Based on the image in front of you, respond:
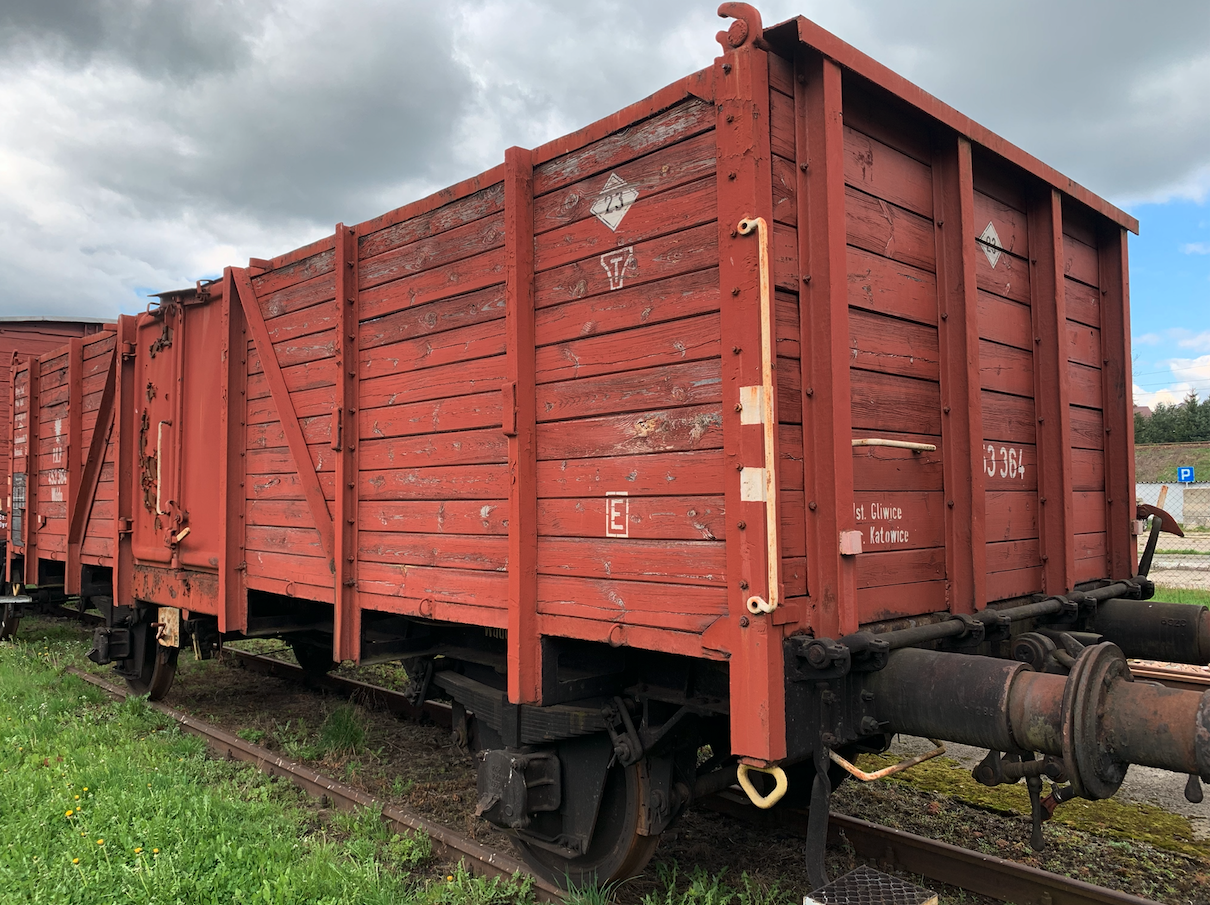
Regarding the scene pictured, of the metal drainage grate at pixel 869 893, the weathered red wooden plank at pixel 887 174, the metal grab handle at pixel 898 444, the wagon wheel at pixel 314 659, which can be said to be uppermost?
the weathered red wooden plank at pixel 887 174

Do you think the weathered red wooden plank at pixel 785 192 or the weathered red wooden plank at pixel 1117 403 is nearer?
the weathered red wooden plank at pixel 785 192

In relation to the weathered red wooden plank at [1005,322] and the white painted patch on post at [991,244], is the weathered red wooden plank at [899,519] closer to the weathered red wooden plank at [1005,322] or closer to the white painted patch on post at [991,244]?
the weathered red wooden plank at [1005,322]

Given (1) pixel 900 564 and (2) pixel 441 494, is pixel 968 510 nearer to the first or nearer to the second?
(1) pixel 900 564

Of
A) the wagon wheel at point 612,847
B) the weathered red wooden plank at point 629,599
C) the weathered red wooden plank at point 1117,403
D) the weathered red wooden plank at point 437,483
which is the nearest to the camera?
the weathered red wooden plank at point 629,599

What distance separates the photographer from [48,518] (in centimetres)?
909

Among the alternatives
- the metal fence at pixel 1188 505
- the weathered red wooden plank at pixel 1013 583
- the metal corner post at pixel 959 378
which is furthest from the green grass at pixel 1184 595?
the metal fence at pixel 1188 505

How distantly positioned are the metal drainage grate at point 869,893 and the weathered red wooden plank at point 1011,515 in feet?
5.36

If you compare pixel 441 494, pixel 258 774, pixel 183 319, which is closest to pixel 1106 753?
pixel 441 494

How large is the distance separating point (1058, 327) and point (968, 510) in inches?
49.6

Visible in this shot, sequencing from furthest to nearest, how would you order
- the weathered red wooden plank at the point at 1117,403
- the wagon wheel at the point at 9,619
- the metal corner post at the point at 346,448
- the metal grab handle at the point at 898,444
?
the wagon wheel at the point at 9,619
the weathered red wooden plank at the point at 1117,403
the metal corner post at the point at 346,448
the metal grab handle at the point at 898,444

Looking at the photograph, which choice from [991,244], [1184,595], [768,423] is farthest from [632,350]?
[1184,595]

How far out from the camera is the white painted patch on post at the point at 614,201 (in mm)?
3139

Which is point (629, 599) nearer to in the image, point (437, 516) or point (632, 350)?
point (632, 350)

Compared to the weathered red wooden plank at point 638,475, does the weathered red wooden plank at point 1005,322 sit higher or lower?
higher
